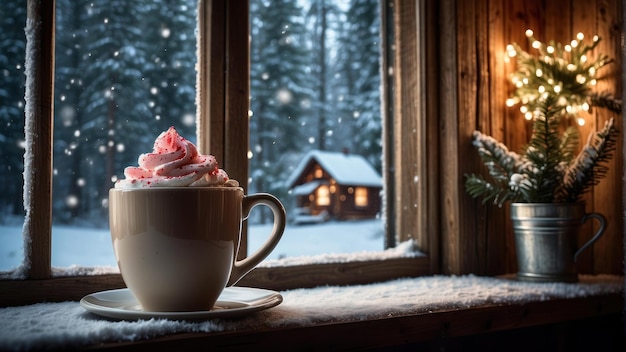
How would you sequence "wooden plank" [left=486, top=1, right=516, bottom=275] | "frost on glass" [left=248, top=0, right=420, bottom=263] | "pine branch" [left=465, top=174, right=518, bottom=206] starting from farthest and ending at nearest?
"wooden plank" [left=486, top=1, right=516, bottom=275], "pine branch" [left=465, top=174, right=518, bottom=206], "frost on glass" [left=248, top=0, right=420, bottom=263]

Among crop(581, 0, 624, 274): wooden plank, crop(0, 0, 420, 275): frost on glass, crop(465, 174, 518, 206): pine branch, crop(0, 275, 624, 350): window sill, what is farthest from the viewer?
crop(581, 0, 624, 274): wooden plank

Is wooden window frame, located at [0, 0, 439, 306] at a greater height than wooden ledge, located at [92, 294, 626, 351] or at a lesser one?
greater

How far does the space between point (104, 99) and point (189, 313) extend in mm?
575

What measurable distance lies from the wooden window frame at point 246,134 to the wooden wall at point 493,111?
4cm

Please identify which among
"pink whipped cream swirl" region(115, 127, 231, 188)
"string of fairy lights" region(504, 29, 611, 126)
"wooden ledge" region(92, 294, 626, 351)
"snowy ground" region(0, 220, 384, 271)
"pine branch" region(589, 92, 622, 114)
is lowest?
"wooden ledge" region(92, 294, 626, 351)

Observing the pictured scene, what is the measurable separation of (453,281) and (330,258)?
327mm

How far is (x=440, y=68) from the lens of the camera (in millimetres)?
1734

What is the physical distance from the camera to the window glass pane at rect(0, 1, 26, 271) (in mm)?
1185

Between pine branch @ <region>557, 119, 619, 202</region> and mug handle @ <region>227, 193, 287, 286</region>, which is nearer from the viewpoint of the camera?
mug handle @ <region>227, 193, 287, 286</region>

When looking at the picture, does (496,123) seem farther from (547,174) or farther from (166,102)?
(166,102)

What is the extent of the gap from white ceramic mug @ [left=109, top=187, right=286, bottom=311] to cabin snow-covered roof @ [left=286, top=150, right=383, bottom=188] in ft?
1.95

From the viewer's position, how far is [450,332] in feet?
4.02

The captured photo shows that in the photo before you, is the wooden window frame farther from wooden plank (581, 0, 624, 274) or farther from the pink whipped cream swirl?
wooden plank (581, 0, 624, 274)

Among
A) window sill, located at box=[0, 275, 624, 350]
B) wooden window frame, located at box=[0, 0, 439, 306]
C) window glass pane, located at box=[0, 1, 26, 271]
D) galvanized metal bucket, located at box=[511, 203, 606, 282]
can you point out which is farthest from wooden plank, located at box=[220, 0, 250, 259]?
galvanized metal bucket, located at box=[511, 203, 606, 282]
